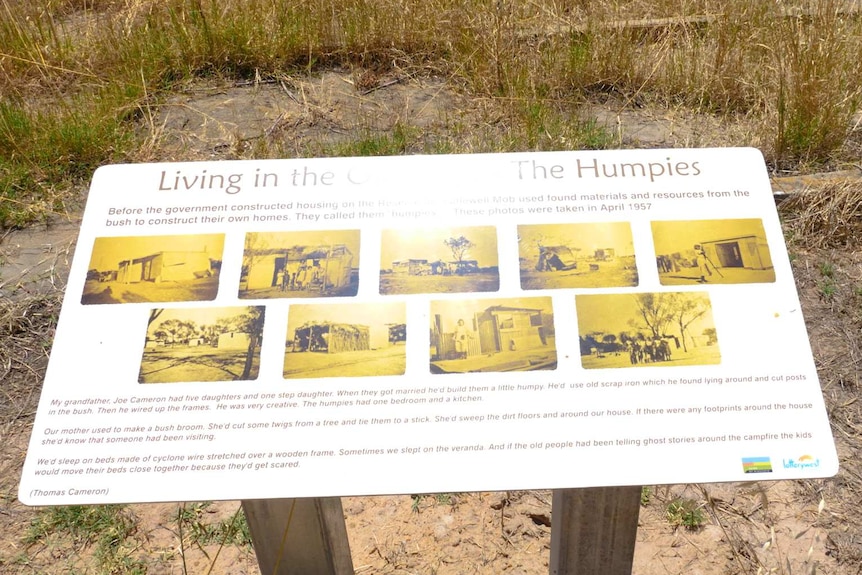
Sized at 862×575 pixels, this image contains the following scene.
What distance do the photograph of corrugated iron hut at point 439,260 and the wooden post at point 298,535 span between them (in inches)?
22.7

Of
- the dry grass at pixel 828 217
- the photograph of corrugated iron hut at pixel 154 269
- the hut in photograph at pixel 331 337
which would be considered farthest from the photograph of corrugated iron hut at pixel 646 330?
the dry grass at pixel 828 217

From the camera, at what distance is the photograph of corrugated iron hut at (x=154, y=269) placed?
176cm

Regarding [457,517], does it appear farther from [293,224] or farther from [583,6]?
[583,6]

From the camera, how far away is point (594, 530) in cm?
197

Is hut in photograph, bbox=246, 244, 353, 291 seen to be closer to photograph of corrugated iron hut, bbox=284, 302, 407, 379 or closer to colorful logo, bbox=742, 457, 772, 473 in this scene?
photograph of corrugated iron hut, bbox=284, 302, 407, 379

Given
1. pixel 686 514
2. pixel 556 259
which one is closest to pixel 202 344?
pixel 556 259

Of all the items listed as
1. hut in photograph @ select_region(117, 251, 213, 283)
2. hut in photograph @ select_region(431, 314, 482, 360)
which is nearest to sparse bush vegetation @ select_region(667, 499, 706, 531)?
hut in photograph @ select_region(431, 314, 482, 360)

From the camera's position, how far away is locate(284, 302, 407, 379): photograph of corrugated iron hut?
167 cm

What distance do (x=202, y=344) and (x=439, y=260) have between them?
1.77 feet

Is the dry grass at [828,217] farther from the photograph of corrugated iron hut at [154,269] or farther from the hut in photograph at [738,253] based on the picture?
the photograph of corrugated iron hut at [154,269]

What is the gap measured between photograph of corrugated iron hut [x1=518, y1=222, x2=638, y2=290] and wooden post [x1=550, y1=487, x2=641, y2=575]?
0.51m

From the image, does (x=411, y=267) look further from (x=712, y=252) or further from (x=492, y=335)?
(x=712, y=252)

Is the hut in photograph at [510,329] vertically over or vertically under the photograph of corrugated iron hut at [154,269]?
under

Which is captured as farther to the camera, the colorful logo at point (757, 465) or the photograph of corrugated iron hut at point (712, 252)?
the photograph of corrugated iron hut at point (712, 252)
